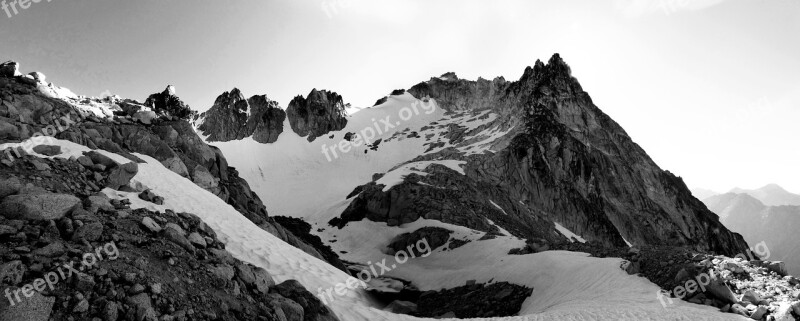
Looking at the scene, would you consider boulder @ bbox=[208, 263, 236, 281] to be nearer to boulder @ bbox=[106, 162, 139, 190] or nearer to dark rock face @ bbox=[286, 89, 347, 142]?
boulder @ bbox=[106, 162, 139, 190]

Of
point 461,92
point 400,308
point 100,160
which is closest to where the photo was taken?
point 100,160

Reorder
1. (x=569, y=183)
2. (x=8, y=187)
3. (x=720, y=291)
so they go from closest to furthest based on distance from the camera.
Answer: (x=8, y=187)
(x=720, y=291)
(x=569, y=183)

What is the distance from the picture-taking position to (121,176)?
1691 centimetres

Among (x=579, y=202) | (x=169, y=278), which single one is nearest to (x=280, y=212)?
(x=579, y=202)

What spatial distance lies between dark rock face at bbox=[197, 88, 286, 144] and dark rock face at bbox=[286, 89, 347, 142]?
4.49m

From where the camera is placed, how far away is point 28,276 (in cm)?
803

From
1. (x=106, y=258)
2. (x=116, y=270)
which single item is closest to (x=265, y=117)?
(x=106, y=258)

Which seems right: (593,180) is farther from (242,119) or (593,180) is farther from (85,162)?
(242,119)

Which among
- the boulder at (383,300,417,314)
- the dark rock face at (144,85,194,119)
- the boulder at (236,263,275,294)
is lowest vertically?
the boulder at (383,300,417,314)

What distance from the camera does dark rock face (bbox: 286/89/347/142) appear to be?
433 feet

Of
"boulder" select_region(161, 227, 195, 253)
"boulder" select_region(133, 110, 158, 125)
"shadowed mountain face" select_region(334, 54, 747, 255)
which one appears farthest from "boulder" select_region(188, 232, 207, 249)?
"shadowed mountain face" select_region(334, 54, 747, 255)

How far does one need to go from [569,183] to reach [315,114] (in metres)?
79.4

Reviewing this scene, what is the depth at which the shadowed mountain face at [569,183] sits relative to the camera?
231 feet

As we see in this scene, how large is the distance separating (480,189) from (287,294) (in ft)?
210
